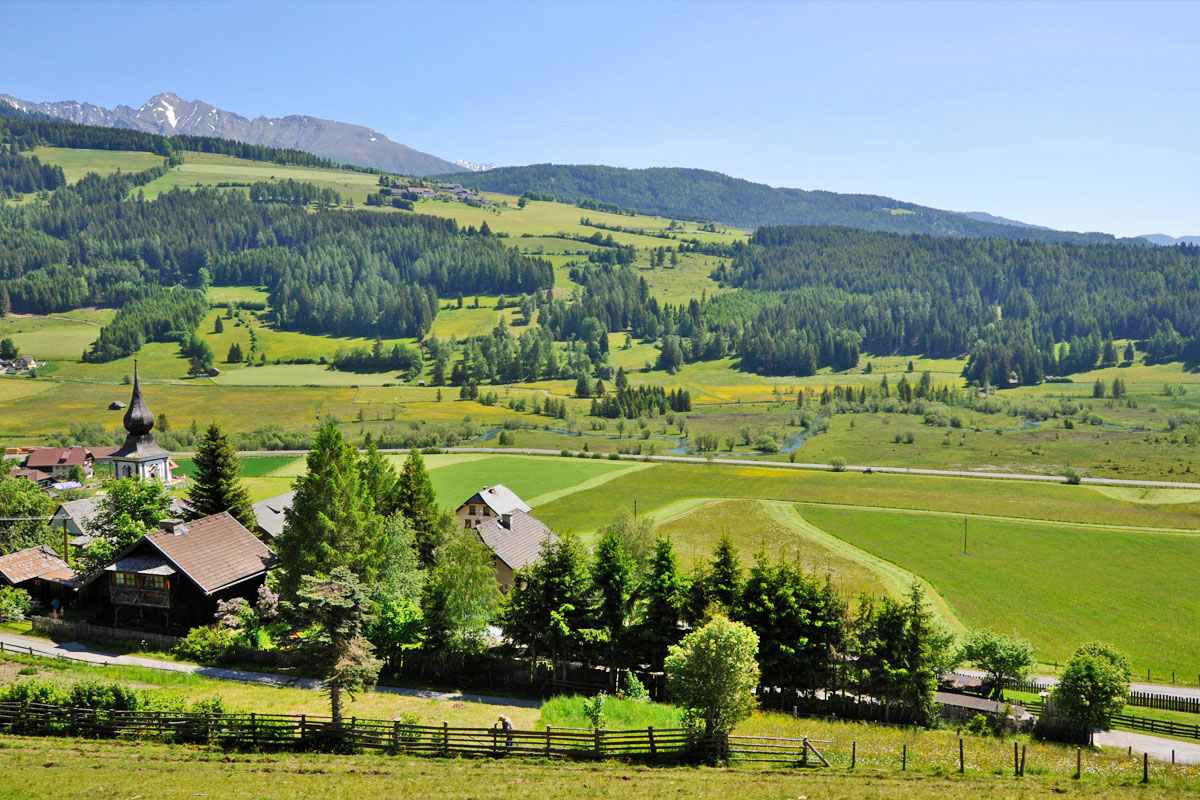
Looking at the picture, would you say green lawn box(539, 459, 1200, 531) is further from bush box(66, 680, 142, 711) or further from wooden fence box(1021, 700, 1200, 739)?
bush box(66, 680, 142, 711)

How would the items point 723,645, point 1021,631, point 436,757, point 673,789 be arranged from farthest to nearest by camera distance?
point 1021,631, point 723,645, point 436,757, point 673,789

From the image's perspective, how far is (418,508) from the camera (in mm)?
57812

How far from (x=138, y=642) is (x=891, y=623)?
41596 millimetres

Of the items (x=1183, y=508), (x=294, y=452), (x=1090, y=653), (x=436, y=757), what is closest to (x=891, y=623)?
(x=1090, y=653)

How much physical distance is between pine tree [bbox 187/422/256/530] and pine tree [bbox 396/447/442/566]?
1236 cm

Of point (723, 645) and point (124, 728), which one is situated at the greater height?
point (723, 645)

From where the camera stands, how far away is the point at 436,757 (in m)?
29.6

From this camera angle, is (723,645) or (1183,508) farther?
(1183,508)

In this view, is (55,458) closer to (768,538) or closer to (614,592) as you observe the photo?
(768,538)

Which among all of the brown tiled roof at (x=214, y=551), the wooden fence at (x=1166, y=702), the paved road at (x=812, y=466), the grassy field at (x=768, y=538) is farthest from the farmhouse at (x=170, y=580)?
the paved road at (x=812, y=466)

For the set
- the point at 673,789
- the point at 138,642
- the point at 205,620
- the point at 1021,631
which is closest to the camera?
the point at 673,789

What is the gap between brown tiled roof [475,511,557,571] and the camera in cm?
6203

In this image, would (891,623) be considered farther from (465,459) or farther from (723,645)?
(465,459)

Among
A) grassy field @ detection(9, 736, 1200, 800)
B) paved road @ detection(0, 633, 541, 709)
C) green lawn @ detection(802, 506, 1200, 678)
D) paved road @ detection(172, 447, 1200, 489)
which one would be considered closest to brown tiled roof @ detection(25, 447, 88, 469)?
paved road @ detection(172, 447, 1200, 489)
